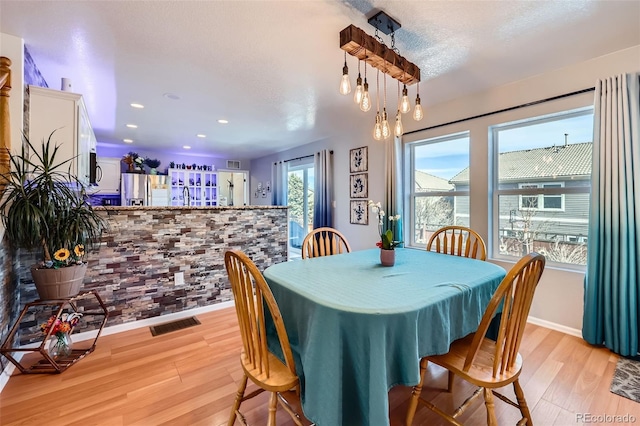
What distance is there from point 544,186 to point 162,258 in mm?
3955

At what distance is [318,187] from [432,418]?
13.5 ft

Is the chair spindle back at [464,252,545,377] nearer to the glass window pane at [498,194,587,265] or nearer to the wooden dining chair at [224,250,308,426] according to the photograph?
the wooden dining chair at [224,250,308,426]

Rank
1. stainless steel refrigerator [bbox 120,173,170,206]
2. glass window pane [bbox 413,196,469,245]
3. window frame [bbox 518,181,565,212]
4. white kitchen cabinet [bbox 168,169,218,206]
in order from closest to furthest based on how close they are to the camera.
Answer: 1. window frame [bbox 518,181,565,212]
2. glass window pane [bbox 413,196,469,245]
3. stainless steel refrigerator [bbox 120,173,170,206]
4. white kitchen cabinet [bbox 168,169,218,206]

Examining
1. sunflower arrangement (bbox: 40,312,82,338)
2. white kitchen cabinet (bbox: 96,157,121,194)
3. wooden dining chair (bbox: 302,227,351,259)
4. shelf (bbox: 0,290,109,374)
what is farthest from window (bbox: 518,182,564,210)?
white kitchen cabinet (bbox: 96,157,121,194)

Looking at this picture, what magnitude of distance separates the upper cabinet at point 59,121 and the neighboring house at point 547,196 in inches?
162

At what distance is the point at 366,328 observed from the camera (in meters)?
1.06

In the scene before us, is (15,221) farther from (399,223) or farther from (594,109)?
(594,109)

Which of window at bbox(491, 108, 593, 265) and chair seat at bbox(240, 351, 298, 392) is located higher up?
window at bbox(491, 108, 593, 265)

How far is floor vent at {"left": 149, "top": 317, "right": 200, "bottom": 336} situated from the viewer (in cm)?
264

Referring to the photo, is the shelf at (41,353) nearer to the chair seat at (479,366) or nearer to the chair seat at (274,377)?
the chair seat at (274,377)

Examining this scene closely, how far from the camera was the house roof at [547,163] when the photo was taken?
8.59 ft

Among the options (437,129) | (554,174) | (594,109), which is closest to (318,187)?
(437,129)

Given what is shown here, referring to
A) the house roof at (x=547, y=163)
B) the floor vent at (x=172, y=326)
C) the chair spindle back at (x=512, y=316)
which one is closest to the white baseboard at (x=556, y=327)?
the house roof at (x=547, y=163)

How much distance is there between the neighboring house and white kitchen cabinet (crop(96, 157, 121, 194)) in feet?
22.1
